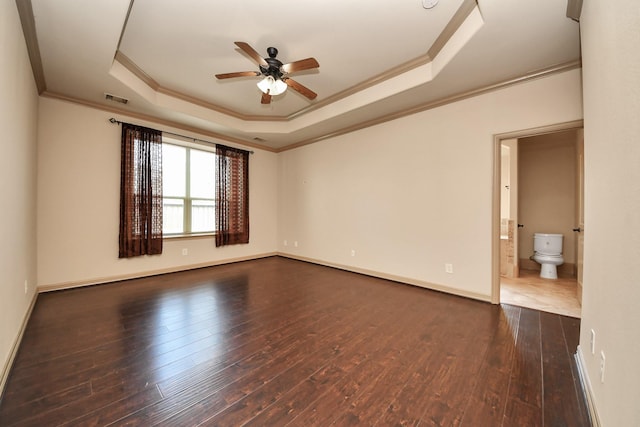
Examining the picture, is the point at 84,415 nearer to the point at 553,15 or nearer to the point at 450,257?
the point at 450,257

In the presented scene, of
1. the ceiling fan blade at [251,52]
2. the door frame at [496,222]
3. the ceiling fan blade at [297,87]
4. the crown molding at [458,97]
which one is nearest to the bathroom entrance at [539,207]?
the door frame at [496,222]

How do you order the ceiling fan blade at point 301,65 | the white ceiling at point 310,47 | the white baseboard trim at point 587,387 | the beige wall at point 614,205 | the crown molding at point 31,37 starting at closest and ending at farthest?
1. the beige wall at point 614,205
2. the white baseboard trim at point 587,387
3. the crown molding at point 31,37
4. the white ceiling at point 310,47
5. the ceiling fan blade at point 301,65

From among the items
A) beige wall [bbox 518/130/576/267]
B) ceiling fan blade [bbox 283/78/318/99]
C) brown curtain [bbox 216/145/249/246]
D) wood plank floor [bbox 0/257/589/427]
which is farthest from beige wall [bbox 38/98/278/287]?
beige wall [bbox 518/130/576/267]

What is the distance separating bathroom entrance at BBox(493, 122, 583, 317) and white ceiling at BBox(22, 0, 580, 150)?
1.57m

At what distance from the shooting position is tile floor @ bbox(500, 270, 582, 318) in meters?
2.84

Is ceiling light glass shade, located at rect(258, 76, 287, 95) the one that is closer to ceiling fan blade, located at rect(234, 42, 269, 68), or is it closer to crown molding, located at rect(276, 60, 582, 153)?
ceiling fan blade, located at rect(234, 42, 269, 68)

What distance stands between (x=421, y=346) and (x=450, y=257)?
1633mm

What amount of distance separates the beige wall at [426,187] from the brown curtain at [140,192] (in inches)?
110

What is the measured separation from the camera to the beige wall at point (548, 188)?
4320mm

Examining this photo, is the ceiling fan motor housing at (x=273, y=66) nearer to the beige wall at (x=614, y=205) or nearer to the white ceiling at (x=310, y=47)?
the white ceiling at (x=310, y=47)

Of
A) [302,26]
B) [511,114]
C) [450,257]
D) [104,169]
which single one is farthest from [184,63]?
[450,257]

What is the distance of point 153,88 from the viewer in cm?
354

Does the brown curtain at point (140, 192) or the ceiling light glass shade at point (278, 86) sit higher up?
the ceiling light glass shade at point (278, 86)

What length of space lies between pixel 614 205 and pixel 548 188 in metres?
4.47
